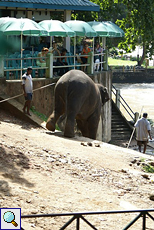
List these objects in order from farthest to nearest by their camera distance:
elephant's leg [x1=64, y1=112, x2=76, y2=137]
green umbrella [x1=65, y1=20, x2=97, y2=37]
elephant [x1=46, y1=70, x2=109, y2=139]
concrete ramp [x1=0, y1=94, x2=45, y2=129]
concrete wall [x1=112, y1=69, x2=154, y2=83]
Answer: concrete wall [x1=112, y1=69, x2=154, y2=83]
green umbrella [x1=65, y1=20, x2=97, y2=37]
concrete ramp [x1=0, y1=94, x2=45, y2=129]
elephant [x1=46, y1=70, x2=109, y2=139]
elephant's leg [x1=64, y1=112, x2=76, y2=137]

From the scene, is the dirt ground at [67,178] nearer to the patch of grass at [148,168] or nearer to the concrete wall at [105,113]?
the patch of grass at [148,168]

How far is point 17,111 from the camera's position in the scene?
52.6 feet

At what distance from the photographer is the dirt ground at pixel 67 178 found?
9.05 m

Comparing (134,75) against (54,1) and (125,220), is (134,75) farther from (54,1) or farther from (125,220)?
(125,220)

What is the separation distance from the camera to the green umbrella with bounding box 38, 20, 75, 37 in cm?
1891

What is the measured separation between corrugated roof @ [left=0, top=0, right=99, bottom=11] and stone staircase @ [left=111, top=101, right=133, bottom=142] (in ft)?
16.8

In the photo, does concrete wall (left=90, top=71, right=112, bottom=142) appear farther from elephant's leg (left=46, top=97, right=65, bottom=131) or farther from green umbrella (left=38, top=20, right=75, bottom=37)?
elephant's leg (left=46, top=97, right=65, bottom=131)

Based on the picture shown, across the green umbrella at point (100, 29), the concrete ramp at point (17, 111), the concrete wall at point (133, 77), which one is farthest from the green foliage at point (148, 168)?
the concrete wall at point (133, 77)

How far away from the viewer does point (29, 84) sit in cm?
1555

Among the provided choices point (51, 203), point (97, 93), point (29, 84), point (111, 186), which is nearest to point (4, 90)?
point (29, 84)

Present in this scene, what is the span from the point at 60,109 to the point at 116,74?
37557 mm

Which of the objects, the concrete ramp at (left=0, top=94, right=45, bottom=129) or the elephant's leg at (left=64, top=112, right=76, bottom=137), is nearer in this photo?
the elephant's leg at (left=64, top=112, right=76, bottom=137)

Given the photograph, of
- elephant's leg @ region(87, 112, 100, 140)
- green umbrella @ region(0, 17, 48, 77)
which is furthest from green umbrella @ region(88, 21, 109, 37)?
elephant's leg @ region(87, 112, 100, 140)

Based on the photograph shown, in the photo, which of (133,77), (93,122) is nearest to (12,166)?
(93,122)
